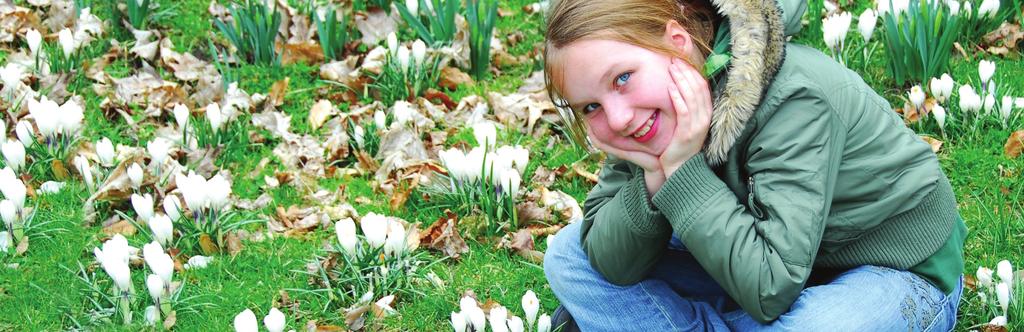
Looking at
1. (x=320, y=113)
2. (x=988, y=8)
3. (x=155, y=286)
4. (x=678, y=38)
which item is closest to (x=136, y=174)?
(x=155, y=286)

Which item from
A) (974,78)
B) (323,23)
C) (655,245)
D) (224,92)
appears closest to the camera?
(655,245)

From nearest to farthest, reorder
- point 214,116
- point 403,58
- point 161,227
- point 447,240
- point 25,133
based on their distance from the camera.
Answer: point 161,227
point 447,240
point 25,133
point 214,116
point 403,58

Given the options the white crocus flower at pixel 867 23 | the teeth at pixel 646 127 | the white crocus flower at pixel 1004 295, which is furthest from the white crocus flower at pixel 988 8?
the teeth at pixel 646 127

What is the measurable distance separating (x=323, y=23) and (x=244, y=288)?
176 centimetres

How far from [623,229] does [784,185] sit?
396 mm

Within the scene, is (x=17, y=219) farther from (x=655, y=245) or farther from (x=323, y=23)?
(x=655, y=245)

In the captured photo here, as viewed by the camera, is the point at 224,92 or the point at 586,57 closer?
the point at 586,57

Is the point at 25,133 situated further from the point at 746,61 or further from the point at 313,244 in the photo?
the point at 746,61

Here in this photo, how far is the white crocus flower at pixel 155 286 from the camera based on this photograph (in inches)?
117

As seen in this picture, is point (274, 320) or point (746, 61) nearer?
point (746, 61)

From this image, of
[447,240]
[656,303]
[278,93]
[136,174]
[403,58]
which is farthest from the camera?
[278,93]

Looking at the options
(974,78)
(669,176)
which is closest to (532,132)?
(974,78)

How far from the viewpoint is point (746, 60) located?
2254mm

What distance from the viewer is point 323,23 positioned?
189 inches
